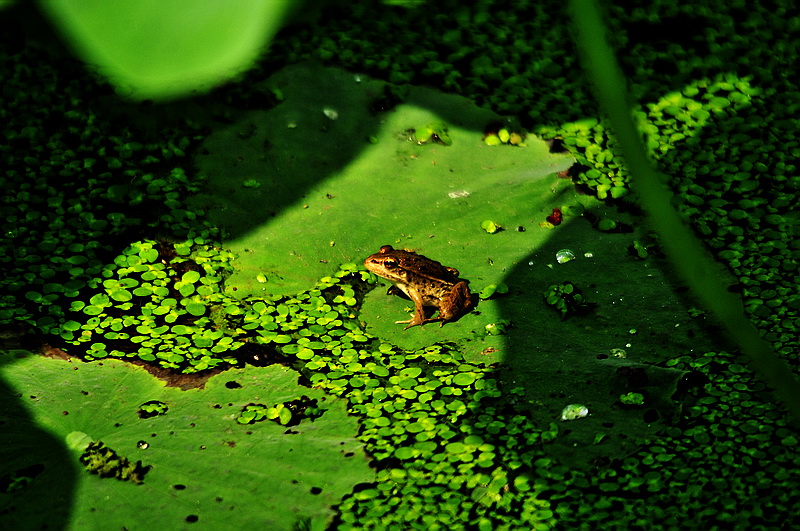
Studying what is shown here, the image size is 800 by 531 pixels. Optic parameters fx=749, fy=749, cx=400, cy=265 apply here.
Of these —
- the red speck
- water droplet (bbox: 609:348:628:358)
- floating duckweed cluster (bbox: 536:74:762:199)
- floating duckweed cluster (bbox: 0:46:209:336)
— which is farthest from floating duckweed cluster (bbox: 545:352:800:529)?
floating duckweed cluster (bbox: 0:46:209:336)

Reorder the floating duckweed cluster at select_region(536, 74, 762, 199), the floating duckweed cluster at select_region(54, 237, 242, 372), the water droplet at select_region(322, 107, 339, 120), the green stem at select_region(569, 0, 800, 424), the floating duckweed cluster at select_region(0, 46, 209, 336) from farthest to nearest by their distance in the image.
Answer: the water droplet at select_region(322, 107, 339, 120)
the floating duckweed cluster at select_region(536, 74, 762, 199)
the floating duckweed cluster at select_region(0, 46, 209, 336)
the floating duckweed cluster at select_region(54, 237, 242, 372)
the green stem at select_region(569, 0, 800, 424)

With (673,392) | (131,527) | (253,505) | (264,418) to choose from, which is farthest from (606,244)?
(131,527)

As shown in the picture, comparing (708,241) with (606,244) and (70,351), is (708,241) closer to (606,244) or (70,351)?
(606,244)

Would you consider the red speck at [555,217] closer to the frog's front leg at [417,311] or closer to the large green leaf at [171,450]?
the frog's front leg at [417,311]

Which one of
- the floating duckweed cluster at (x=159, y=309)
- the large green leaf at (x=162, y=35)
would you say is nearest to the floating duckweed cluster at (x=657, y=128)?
the floating duckweed cluster at (x=159, y=309)

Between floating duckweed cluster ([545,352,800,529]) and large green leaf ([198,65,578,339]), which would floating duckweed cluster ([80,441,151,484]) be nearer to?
large green leaf ([198,65,578,339])

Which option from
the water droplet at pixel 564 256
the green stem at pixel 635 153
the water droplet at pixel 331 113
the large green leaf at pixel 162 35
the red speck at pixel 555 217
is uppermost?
the large green leaf at pixel 162 35
